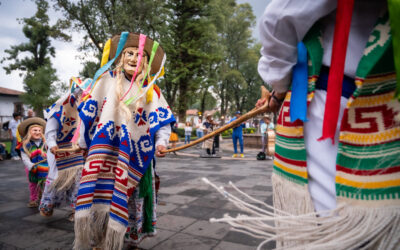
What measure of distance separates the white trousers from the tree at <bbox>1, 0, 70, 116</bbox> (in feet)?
92.4

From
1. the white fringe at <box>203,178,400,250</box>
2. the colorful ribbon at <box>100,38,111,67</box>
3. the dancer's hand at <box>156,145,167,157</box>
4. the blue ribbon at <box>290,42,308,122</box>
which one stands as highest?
Answer: the colorful ribbon at <box>100,38,111,67</box>

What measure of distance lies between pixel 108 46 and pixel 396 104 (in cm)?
258

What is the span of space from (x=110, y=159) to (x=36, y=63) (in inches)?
1453

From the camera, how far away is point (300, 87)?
3.95 ft

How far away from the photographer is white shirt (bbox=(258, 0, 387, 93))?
1100mm

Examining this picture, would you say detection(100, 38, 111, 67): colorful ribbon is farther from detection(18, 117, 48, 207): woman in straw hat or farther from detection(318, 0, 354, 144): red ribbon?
detection(18, 117, 48, 207): woman in straw hat

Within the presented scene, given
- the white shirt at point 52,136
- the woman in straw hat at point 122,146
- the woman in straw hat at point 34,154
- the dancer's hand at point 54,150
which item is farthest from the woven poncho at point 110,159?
the woman in straw hat at point 34,154

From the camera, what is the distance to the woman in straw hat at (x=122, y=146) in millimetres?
2184

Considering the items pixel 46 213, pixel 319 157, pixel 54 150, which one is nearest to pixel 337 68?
pixel 319 157

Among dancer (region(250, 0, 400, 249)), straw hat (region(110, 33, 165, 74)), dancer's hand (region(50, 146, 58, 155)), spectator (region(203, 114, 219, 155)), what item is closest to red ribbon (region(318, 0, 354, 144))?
dancer (region(250, 0, 400, 249))

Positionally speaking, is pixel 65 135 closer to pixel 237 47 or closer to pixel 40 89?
pixel 40 89

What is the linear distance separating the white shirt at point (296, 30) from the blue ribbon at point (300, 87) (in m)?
0.03

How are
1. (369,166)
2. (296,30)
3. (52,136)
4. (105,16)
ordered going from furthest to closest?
(105,16)
(52,136)
(296,30)
(369,166)

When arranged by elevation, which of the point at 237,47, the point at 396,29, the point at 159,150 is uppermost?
the point at 237,47
